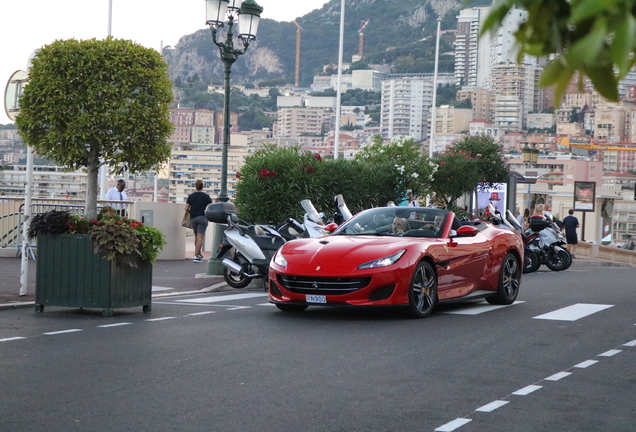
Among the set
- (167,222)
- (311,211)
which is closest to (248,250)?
(311,211)

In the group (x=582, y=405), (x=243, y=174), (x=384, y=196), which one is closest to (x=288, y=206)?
(x=243, y=174)

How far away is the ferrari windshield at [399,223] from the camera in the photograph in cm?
1284

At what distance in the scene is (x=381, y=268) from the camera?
11.5 meters

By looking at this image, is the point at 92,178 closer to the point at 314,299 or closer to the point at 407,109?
the point at 314,299

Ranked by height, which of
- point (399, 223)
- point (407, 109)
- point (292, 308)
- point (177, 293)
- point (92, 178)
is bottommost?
point (177, 293)

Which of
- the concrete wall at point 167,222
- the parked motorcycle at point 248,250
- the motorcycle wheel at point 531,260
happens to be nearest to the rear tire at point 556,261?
the motorcycle wheel at point 531,260

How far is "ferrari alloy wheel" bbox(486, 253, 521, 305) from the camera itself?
13.8 m

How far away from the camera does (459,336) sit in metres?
10.4

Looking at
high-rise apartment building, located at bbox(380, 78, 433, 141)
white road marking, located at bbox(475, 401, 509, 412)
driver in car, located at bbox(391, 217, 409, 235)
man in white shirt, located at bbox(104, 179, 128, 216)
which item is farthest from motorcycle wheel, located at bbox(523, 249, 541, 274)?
Result: high-rise apartment building, located at bbox(380, 78, 433, 141)

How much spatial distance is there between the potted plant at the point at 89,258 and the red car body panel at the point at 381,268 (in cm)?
166

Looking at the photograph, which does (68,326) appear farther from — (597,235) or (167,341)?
(597,235)

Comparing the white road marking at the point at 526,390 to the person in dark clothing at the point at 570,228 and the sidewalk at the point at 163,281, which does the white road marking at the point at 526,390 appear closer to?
the sidewalk at the point at 163,281

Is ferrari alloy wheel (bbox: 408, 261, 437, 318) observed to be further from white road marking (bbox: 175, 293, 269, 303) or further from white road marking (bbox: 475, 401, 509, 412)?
white road marking (bbox: 475, 401, 509, 412)

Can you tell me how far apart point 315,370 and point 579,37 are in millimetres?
6231
